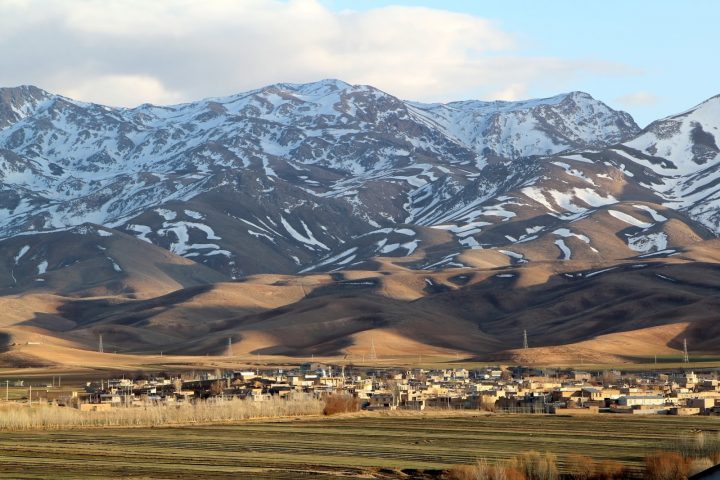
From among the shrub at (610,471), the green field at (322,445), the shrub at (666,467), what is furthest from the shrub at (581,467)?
the shrub at (666,467)

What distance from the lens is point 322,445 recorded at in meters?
84.9

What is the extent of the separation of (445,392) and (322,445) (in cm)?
5881

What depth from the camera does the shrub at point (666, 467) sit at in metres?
64.5

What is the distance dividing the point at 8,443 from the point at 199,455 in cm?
1412

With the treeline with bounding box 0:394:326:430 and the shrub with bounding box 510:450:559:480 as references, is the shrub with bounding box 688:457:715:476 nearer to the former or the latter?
the shrub with bounding box 510:450:559:480

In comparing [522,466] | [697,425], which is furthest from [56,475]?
[697,425]

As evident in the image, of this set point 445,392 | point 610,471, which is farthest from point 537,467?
point 445,392

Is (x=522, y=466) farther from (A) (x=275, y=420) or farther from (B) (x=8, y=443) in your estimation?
(A) (x=275, y=420)

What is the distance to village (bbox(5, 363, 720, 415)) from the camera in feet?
408

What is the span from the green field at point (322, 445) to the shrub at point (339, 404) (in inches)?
229

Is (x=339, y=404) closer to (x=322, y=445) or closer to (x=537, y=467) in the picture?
(x=322, y=445)

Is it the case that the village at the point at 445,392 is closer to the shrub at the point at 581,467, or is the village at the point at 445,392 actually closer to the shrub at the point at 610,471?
the shrub at the point at 581,467

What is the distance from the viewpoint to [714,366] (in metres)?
197

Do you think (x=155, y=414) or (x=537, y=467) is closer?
(x=537, y=467)
